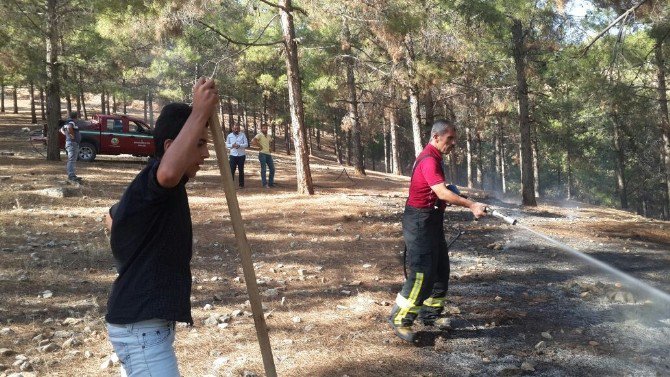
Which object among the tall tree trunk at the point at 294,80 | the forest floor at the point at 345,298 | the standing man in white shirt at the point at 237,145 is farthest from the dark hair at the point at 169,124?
the standing man in white shirt at the point at 237,145

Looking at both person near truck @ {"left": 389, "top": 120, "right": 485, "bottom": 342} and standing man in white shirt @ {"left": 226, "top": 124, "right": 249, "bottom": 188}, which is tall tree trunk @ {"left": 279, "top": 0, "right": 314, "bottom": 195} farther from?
person near truck @ {"left": 389, "top": 120, "right": 485, "bottom": 342}

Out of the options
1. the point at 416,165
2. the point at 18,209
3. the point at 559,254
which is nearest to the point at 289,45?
the point at 18,209

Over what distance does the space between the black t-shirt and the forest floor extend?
2339mm

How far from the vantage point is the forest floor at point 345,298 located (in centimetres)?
486

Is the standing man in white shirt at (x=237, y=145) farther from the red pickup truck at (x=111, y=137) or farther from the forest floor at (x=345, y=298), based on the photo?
the red pickup truck at (x=111, y=137)

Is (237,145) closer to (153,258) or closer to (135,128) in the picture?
(135,128)

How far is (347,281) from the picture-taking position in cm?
751

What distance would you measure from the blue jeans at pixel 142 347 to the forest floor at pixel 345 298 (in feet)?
7.35

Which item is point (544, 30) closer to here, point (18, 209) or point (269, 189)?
point (269, 189)

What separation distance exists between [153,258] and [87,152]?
22.0m

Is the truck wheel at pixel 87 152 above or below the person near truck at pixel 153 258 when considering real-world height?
above

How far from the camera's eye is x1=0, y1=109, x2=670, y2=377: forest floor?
4.86 meters

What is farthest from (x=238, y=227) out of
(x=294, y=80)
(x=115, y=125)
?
(x=115, y=125)

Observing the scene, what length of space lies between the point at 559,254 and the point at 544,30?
10451 mm
